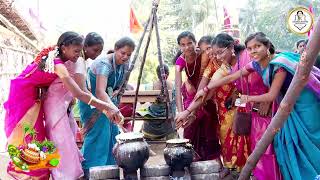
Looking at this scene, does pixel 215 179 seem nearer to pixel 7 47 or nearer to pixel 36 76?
pixel 36 76

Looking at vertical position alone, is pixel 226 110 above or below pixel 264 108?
below

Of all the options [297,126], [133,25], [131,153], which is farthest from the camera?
[133,25]

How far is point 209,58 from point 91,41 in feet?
3.94

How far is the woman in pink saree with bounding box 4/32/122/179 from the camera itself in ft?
10.5

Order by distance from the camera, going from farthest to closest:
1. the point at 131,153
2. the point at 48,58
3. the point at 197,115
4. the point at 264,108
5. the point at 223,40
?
the point at 197,115 → the point at 223,40 → the point at 264,108 → the point at 48,58 → the point at 131,153

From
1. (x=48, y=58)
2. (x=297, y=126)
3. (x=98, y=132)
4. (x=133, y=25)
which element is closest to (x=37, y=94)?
(x=48, y=58)

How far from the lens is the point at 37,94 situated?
3.45 metres

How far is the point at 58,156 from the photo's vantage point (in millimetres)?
3207

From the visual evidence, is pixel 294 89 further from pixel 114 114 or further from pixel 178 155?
pixel 114 114

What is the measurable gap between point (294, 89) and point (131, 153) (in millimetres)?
1197

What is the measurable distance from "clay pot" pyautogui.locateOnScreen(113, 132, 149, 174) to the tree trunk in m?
0.73

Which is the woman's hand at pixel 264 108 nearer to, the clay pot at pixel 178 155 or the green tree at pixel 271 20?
the clay pot at pixel 178 155

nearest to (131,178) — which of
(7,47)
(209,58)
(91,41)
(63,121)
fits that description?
(63,121)

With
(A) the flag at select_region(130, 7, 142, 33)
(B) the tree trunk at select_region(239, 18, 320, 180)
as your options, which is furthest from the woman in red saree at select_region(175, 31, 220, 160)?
(A) the flag at select_region(130, 7, 142, 33)
